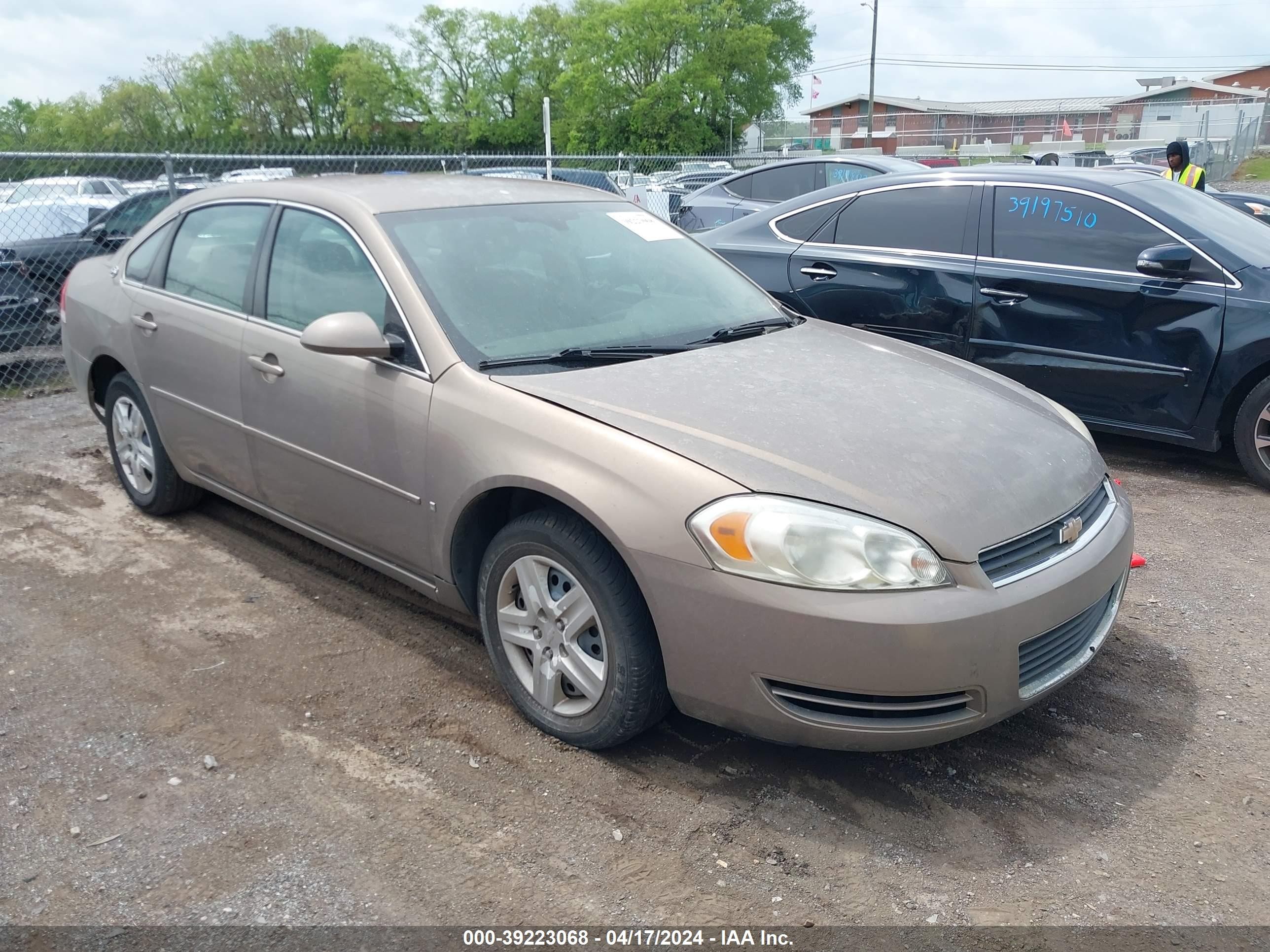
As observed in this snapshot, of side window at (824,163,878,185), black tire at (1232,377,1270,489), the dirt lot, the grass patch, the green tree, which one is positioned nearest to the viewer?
the dirt lot

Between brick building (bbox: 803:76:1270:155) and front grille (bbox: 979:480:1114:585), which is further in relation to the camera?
brick building (bbox: 803:76:1270:155)

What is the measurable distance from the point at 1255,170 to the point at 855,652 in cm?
3771

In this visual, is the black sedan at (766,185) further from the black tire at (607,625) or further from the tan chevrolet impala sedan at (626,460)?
the black tire at (607,625)

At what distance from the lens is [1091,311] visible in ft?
18.1

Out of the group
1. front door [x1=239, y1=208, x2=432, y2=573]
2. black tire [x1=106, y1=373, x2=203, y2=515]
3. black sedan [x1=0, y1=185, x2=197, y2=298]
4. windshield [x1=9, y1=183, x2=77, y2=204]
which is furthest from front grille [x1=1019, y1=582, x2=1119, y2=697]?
windshield [x1=9, y1=183, x2=77, y2=204]

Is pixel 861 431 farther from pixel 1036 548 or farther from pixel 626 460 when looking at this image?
pixel 626 460

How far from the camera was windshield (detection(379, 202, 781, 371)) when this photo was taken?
11.3 feet

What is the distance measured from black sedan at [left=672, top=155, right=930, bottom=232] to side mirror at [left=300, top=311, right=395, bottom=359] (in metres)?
8.37

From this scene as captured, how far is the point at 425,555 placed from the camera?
3451 mm

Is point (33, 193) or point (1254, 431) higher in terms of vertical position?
point (33, 193)

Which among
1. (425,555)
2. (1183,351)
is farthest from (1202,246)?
(425,555)

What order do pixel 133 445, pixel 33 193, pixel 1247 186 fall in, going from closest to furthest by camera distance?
pixel 133 445, pixel 33 193, pixel 1247 186

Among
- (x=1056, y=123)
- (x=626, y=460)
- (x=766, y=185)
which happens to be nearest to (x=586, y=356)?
(x=626, y=460)

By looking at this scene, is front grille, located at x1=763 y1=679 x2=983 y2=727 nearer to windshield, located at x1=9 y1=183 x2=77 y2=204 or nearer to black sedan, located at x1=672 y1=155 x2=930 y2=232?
black sedan, located at x1=672 y1=155 x2=930 y2=232
